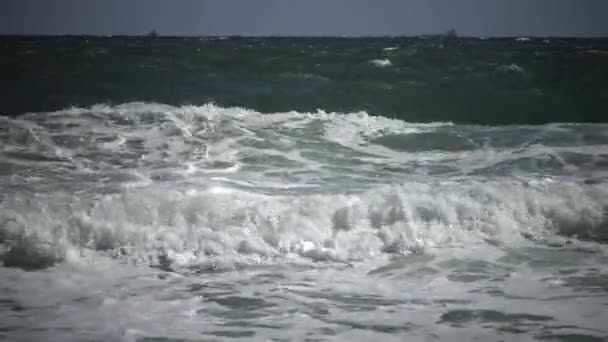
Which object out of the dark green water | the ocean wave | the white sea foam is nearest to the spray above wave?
the ocean wave

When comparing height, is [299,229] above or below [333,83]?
below

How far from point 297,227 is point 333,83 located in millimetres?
9728

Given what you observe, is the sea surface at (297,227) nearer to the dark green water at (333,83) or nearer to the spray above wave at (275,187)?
the spray above wave at (275,187)

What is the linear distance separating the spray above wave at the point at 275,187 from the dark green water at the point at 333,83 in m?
2.49

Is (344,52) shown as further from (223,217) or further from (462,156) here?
(223,217)

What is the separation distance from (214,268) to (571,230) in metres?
3.12

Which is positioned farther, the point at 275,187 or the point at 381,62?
the point at 381,62

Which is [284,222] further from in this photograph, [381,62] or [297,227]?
[381,62]

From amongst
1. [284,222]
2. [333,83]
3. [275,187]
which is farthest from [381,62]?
[284,222]

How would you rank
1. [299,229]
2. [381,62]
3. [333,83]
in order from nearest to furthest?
[299,229] → [333,83] → [381,62]

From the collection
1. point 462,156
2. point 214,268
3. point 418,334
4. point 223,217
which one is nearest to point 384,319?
point 418,334

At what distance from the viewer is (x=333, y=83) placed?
14.9m

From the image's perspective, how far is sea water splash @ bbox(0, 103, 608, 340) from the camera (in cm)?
384

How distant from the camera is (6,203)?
18.4 ft
